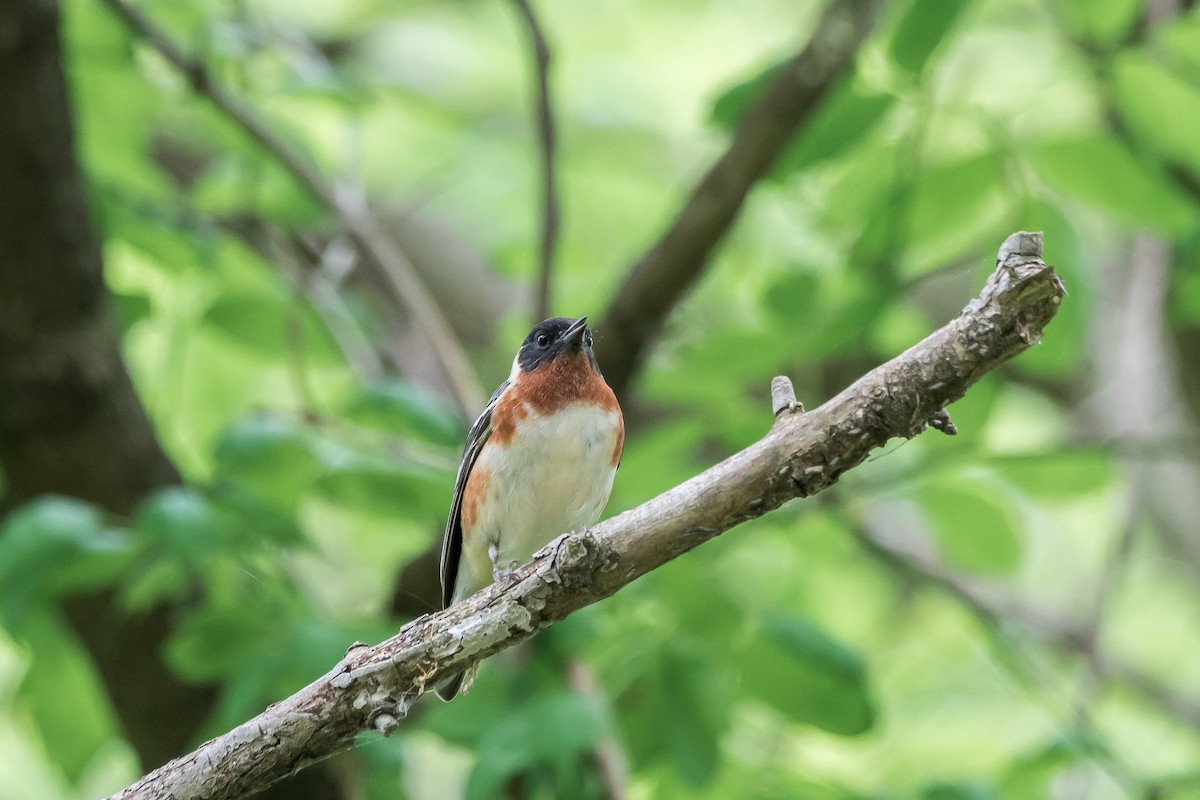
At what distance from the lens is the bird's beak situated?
14.8ft

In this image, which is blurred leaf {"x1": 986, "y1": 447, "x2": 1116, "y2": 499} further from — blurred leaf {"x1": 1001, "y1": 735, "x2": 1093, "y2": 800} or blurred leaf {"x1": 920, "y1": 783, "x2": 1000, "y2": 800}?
blurred leaf {"x1": 920, "y1": 783, "x2": 1000, "y2": 800}

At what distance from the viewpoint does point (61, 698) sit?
15.3 feet

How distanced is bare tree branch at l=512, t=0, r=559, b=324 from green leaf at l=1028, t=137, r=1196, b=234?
1.84 m

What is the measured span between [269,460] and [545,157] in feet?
5.47

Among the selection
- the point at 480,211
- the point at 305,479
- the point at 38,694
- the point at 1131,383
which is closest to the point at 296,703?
the point at 305,479

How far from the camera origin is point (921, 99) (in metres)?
4.01

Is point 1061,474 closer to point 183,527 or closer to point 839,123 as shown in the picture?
point 839,123

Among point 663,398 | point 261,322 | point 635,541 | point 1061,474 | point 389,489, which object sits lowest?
point 635,541

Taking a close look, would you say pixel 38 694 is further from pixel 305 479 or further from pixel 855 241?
pixel 855 241

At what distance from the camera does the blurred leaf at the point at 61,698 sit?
14.5ft

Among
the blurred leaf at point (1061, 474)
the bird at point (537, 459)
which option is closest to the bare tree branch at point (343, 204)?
the bird at point (537, 459)

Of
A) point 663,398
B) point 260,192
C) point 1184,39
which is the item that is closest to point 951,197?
point 1184,39

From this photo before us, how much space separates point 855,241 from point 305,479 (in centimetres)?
224

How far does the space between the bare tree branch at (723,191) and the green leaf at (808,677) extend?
55.5 inches
